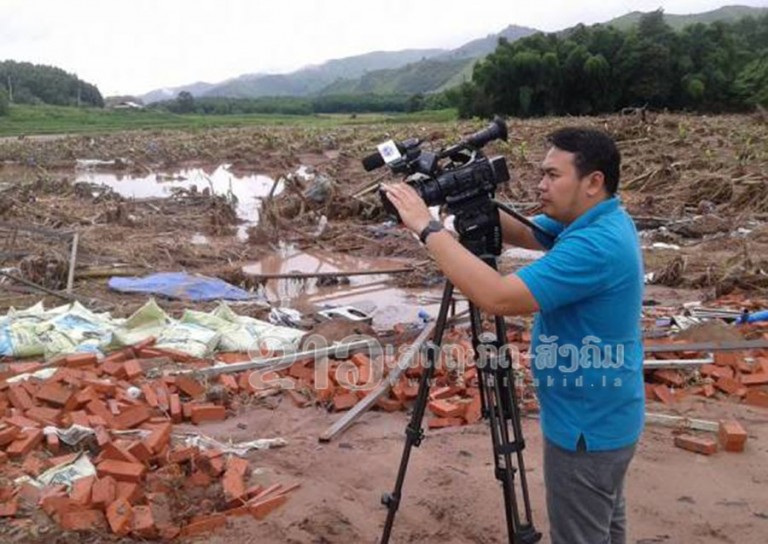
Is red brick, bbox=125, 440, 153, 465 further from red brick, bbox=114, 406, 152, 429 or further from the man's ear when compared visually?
the man's ear

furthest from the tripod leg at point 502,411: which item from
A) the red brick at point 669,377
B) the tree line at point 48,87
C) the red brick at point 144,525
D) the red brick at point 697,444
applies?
the tree line at point 48,87

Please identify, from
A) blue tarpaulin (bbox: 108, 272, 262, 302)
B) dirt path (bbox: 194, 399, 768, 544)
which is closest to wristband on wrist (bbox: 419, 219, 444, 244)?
dirt path (bbox: 194, 399, 768, 544)

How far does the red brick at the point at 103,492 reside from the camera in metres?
3.15

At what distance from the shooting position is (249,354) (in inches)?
220

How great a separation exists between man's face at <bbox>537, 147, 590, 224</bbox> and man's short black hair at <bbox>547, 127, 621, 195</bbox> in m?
0.02

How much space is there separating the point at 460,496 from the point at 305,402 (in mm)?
1513

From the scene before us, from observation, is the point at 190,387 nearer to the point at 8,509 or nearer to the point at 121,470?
the point at 121,470

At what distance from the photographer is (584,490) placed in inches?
83.0

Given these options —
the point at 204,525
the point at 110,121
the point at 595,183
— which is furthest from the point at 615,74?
the point at 595,183

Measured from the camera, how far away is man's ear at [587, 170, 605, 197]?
2.04m

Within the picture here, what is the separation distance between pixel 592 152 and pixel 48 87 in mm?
80497

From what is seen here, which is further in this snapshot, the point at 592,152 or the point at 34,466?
the point at 34,466

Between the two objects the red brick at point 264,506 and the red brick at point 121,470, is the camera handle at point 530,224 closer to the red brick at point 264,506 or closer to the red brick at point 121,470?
the red brick at point 264,506

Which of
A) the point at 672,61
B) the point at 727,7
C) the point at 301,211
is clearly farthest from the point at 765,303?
the point at 727,7
